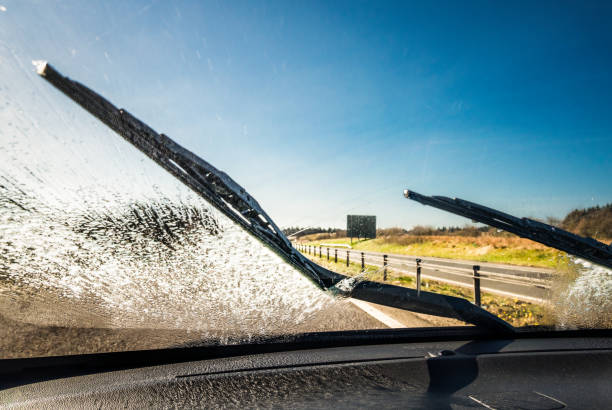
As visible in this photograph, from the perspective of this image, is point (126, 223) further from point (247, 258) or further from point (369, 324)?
point (369, 324)

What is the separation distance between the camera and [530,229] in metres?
2.60

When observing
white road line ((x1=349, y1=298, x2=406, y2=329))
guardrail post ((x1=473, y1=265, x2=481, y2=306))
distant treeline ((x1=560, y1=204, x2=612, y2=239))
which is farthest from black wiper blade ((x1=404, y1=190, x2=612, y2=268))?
guardrail post ((x1=473, y1=265, x2=481, y2=306))

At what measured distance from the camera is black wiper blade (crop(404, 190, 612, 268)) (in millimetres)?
2574

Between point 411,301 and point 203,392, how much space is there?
6.40 feet

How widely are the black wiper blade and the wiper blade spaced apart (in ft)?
2.73

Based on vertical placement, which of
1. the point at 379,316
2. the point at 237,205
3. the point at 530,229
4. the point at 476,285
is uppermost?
the point at 237,205

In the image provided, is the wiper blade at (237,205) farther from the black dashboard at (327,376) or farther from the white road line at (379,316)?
the white road line at (379,316)

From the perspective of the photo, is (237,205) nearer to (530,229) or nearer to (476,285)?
(530,229)

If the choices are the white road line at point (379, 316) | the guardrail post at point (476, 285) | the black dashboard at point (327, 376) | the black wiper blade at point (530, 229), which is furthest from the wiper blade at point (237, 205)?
the guardrail post at point (476, 285)

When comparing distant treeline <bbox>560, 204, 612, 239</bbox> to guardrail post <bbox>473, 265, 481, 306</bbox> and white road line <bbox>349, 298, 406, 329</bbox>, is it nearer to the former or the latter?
white road line <bbox>349, 298, 406, 329</bbox>

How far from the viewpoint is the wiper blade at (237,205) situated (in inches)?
75.9

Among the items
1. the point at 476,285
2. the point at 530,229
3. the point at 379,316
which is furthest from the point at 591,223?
the point at 476,285

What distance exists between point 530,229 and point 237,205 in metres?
2.23

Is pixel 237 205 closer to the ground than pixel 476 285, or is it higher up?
higher up
